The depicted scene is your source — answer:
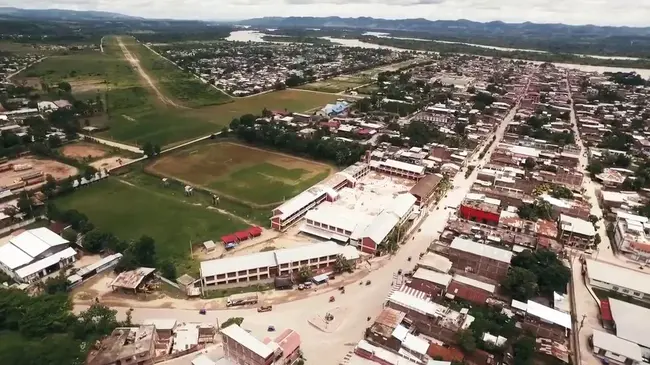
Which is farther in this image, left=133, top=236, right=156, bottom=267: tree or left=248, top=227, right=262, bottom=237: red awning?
left=248, top=227, right=262, bottom=237: red awning

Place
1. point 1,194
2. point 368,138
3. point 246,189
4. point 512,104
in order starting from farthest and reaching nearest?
point 512,104, point 368,138, point 246,189, point 1,194

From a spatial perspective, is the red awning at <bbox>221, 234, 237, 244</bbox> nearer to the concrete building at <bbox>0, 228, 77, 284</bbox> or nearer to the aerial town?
the aerial town

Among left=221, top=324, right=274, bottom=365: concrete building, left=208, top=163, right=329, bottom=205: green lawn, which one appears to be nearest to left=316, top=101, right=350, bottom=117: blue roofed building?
left=208, top=163, right=329, bottom=205: green lawn

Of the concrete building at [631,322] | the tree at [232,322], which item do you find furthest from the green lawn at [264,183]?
the concrete building at [631,322]

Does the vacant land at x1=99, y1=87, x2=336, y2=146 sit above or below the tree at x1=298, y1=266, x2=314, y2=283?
above

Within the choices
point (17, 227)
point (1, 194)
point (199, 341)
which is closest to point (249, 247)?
point (199, 341)

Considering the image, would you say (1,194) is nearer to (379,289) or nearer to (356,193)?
(356,193)
